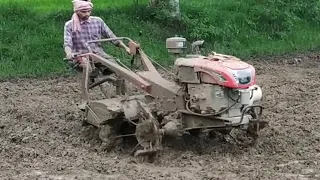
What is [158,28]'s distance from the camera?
51.7 feet

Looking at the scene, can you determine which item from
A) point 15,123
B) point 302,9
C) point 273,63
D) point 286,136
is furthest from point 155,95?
point 302,9

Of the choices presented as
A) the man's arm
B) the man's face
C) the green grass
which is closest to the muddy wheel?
the man's arm

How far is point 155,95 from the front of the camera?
26.2 ft

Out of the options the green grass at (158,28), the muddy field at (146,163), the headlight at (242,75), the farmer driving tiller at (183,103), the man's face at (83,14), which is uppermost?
the man's face at (83,14)

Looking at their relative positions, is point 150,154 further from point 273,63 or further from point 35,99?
point 273,63

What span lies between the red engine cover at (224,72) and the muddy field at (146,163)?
787 mm

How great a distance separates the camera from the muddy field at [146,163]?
7078 millimetres

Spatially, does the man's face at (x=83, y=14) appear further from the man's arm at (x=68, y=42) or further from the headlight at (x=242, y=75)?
the headlight at (x=242, y=75)

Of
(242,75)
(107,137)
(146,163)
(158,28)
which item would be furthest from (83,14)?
(158,28)

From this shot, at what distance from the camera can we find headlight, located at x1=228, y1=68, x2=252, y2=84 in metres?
7.31

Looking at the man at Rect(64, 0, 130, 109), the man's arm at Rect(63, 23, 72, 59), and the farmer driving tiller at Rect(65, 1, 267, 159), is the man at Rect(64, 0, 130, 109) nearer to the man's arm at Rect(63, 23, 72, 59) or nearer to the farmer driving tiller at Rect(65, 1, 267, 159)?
the man's arm at Rect(63, 23, 72, 59)

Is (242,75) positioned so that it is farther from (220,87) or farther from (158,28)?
(158,28)

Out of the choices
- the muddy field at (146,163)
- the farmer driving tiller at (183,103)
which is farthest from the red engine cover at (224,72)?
the muddy field at (146,163)

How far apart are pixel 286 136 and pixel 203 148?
39.7 inches
